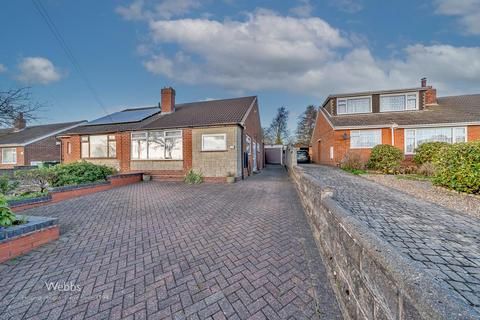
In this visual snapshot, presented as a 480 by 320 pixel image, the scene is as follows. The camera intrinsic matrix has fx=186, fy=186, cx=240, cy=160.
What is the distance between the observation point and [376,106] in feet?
53.2

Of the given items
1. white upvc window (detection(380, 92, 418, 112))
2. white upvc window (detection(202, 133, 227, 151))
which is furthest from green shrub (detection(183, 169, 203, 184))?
white upvc window (detection(380, 92, 418, 112))

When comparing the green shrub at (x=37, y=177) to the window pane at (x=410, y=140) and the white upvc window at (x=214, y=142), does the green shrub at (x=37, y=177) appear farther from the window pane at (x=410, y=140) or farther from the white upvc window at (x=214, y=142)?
the window pane at (x=410, y=140)

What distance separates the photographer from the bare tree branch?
17.8 ft

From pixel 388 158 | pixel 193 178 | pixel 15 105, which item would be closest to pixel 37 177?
pixel 15 105

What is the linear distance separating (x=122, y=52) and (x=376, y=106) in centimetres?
2091

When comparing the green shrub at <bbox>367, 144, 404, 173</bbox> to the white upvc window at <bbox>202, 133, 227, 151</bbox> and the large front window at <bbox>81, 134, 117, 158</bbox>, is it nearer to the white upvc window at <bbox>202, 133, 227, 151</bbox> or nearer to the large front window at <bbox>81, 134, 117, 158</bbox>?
the white upvc window at <bbox>202, 133, 227, 151</bbox>

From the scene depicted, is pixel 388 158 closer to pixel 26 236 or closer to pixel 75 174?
pixel 26 236

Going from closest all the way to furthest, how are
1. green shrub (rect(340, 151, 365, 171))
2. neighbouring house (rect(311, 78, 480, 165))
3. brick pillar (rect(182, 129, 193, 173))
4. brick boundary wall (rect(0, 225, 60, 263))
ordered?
1. brick boundary wall (rect(0, 225, 60, 263))
2. brick pillar (rect(182, 129, 193, 173))
3. green shrub (rect(340, 151, 365, 171))
4. neighbouring house (rect(311, 78, 480, 165))

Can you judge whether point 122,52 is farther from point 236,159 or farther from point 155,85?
point 236,159

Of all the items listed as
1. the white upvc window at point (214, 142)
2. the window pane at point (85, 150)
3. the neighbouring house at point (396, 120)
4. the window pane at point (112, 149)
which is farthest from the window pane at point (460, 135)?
the window pane at point (85, 150)

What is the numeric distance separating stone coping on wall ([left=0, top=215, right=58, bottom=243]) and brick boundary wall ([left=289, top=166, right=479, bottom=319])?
5.16 meters

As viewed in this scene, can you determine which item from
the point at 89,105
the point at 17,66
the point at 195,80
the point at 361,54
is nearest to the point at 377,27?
the point at 361,54

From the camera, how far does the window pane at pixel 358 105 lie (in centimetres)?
1642

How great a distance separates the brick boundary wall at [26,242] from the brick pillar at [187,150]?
8265 millimetres
